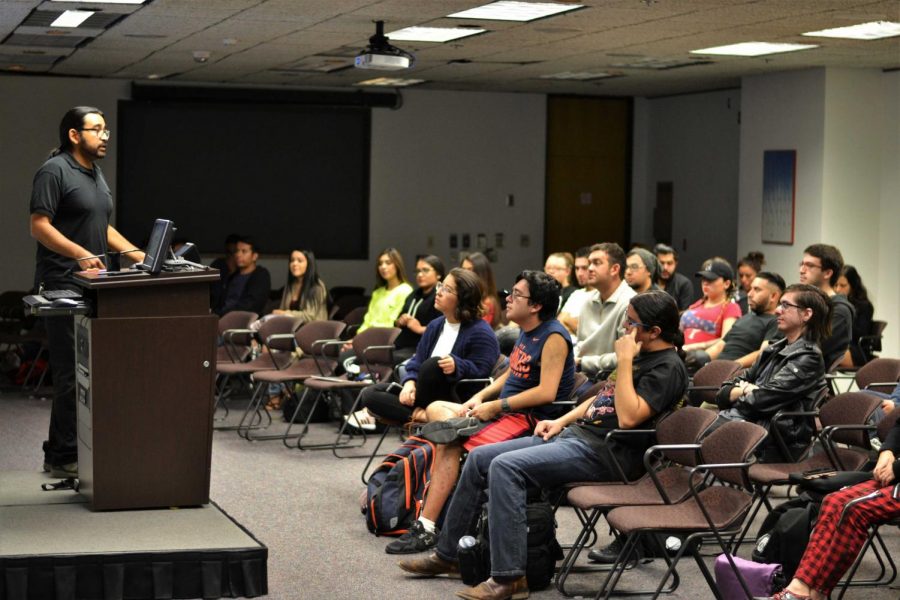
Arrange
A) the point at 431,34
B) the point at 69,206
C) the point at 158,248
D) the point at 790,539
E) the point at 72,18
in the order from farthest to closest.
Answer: the point at 431,34
the point at 72,18
the point at 790,539
the point at 69,206
the point at 158,248

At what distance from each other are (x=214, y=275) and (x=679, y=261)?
37.1ft

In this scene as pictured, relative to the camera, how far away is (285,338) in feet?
31.2

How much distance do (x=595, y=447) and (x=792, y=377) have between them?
1147 mm

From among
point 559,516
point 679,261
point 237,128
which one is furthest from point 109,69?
point 559,516

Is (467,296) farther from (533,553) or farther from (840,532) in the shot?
(840,532)

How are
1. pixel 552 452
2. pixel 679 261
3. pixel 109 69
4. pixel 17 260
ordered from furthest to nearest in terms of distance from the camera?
1. pixel 679 261
2. pixel 17 260
3. pixel 109 69
4. pixel 552 452

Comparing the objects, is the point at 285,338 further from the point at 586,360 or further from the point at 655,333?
the point at 655,333

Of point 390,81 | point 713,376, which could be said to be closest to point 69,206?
point 713,376

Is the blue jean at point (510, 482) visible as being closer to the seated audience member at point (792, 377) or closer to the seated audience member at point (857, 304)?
the seated audience member at point (792, 377)

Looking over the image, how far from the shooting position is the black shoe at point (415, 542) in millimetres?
5895

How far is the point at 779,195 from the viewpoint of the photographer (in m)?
12.0

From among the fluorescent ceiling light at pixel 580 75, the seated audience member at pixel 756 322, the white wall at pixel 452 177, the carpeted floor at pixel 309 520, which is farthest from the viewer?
the white wall at pixel 452 177

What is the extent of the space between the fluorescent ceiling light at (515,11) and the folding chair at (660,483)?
12.4 ft

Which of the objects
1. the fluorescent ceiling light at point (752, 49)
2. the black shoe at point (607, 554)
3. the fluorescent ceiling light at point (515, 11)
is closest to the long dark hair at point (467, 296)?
the black shoe at point (607, 554)
